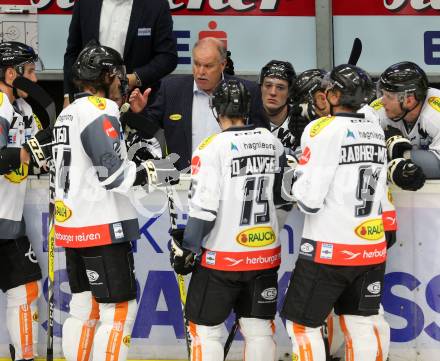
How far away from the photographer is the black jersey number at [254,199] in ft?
13.3

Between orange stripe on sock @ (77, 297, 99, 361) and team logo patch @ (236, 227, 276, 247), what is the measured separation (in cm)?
82

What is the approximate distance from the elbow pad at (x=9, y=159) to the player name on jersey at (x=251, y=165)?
1.14m

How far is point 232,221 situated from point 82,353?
1.00 m

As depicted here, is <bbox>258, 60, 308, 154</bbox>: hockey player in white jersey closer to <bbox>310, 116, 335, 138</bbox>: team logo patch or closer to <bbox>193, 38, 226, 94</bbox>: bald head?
<bbox>193, 38, 226, 94</bbox>: bald head

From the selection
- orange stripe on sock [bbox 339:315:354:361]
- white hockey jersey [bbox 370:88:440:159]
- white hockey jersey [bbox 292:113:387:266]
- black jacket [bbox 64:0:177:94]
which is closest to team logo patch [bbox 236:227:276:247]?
white hockey jersey [bbox 292:113:387:266]

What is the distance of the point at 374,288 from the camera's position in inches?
164

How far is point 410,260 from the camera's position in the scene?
4.71 m

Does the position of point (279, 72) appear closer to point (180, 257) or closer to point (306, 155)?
point (306, 155)

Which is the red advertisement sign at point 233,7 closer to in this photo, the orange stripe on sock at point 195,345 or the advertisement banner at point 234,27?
the advertisement banner at point 234,27

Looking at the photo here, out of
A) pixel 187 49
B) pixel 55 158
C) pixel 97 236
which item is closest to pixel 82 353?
pixel 97 236

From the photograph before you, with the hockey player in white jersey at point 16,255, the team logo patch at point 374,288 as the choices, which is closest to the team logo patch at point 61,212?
the hockey player in white jersey at point 16,255

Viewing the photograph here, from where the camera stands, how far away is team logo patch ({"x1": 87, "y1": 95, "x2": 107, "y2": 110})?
13.6ft

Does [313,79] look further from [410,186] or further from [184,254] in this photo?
[184,254]

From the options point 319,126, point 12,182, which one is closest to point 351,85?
point 319,126
